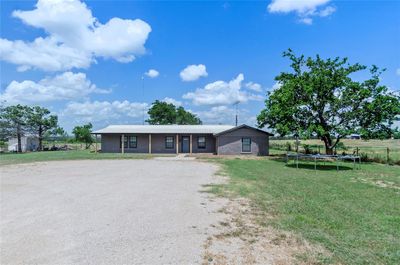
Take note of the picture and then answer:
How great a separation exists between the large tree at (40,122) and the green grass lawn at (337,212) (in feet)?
115

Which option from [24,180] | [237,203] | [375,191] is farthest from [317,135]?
[24,180]

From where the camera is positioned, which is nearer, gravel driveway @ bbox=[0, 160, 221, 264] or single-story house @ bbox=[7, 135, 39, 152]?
gravel driveway @ bbox=[0, 160, 221, 264]

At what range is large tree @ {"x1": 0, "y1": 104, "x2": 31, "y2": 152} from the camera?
33719mm

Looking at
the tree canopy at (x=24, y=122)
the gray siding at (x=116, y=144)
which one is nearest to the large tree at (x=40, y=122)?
the tree canopy at (x=24, y=122)

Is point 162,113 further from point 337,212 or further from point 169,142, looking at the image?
point 337,212

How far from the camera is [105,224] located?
516 centimetres

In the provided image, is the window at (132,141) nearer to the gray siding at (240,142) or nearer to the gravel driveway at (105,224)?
the gray siding at (240,142)

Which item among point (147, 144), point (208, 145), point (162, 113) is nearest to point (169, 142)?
point (147, 144)

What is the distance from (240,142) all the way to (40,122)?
91.1 feet

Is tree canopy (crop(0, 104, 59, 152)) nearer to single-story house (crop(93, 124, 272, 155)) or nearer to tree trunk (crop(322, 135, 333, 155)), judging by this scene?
single-story house (crop(93, 124, 272, 155))

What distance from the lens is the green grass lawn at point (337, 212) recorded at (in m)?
4.01

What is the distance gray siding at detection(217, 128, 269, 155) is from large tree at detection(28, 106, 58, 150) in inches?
1021

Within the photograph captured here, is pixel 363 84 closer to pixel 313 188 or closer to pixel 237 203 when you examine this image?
pixel 313 188

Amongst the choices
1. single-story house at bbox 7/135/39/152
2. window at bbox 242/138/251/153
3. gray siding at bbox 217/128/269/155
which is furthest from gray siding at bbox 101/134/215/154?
single-story house at bbox 7/135/39/152
